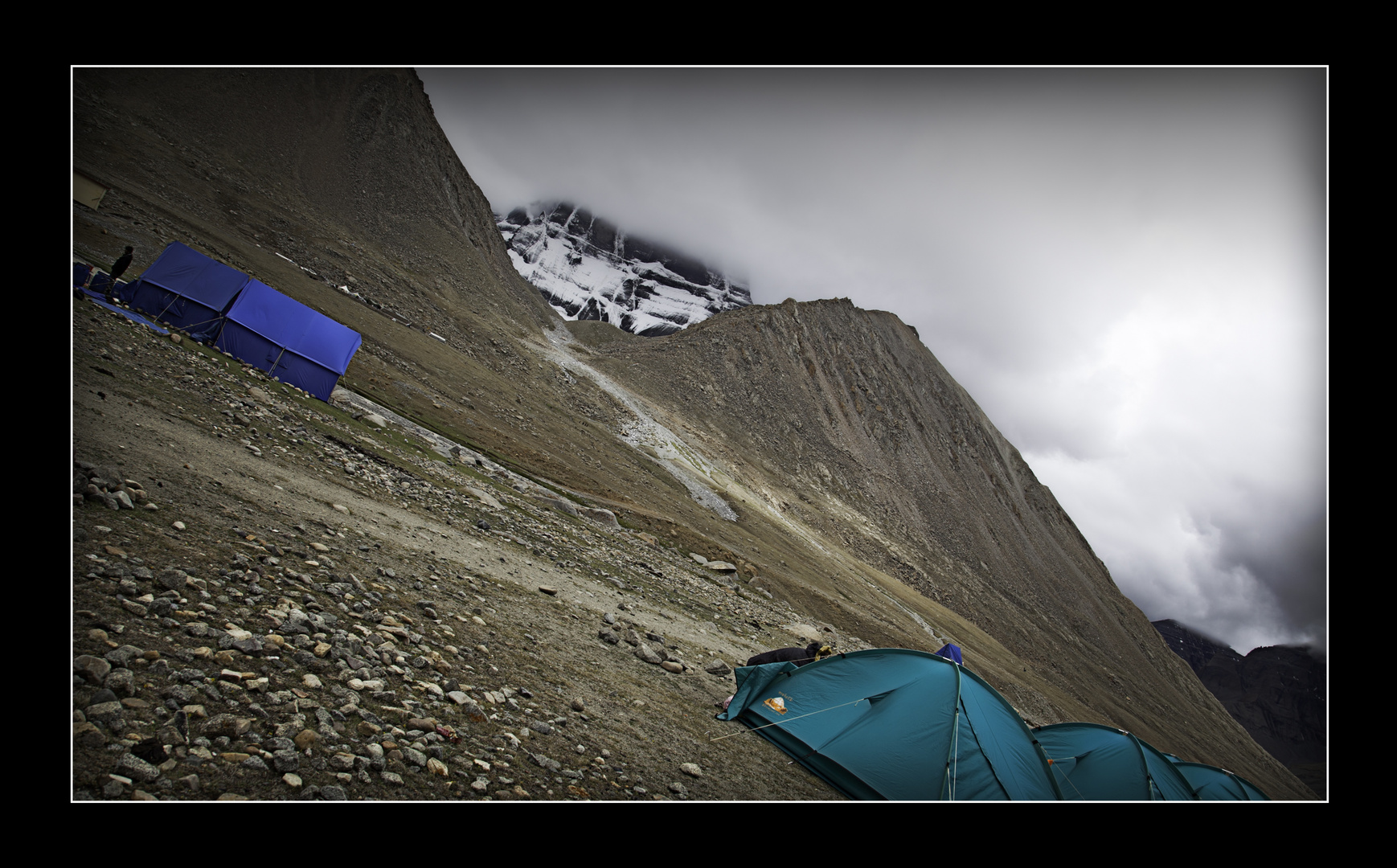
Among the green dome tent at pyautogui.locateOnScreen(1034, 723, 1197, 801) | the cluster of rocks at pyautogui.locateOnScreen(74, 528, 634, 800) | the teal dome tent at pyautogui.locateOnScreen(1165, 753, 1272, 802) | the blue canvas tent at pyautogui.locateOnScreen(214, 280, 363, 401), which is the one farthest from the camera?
the blue canvas tent at pyautogui.locateOnScreen(214, 280, 363, 401)

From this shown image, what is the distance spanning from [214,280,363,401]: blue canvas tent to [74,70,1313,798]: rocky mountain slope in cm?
175

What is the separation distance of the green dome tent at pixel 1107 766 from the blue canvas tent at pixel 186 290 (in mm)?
21839

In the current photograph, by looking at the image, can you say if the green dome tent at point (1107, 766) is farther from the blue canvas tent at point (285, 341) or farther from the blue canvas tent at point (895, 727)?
the blue canvas tent at point (285, 341)

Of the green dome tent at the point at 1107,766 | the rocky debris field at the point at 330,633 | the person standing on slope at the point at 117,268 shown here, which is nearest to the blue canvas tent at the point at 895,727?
the rocky debris field at the point at 330,633

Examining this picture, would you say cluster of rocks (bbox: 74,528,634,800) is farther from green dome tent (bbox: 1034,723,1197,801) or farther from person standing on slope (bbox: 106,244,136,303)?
person standing on slope (bbox: 106,244,136,303)

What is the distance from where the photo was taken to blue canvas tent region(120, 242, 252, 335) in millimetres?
15766

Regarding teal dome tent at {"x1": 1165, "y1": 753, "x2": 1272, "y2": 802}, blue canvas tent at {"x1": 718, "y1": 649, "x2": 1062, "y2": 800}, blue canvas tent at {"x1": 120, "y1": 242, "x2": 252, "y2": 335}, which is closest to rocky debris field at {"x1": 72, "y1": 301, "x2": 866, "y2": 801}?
blue canvas tent at {"x1": 718, "y1": 649, "x2": 1062, "y2": 800}

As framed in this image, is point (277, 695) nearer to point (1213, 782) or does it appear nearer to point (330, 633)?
point (330, 633)

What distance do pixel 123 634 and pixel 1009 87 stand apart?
10.1 metres
